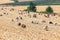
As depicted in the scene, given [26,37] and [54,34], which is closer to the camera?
[26,37]

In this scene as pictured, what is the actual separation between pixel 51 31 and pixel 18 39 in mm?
5922

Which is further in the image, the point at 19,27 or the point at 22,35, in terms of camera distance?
the point at 19,27

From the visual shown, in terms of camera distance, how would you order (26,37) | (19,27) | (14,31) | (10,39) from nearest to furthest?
(10,39) → (26,37) → (14,31) → (19,27)

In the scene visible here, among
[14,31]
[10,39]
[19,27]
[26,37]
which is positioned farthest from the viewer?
[19,27]

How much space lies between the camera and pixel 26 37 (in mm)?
20391

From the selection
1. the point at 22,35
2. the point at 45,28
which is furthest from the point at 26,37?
the point at 45,28

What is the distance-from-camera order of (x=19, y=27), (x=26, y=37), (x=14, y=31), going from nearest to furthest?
(x=26, y=37), (x=14, y=31), (x=19, y=27)

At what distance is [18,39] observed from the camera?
63.5ft

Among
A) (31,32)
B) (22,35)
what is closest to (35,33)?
(31,32)

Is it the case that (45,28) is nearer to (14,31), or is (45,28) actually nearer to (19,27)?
(19,27)

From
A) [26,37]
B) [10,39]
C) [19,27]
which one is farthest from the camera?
[19,27]

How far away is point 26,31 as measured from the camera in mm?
22484

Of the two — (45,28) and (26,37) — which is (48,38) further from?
(45,28)

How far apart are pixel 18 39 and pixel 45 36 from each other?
3471 millimetres
